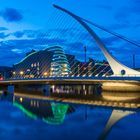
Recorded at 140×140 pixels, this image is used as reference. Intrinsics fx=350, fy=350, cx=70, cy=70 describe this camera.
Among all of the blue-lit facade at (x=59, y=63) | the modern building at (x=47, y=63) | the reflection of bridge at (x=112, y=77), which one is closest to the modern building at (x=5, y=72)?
the modern building at (x=47, y=63)

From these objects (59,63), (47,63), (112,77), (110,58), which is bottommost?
(112,77)

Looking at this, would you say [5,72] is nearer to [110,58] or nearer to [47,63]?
[47,63]

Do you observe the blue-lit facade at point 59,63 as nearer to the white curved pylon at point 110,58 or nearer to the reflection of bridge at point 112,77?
the reflection of bridge at point 112,77

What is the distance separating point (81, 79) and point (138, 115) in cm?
2666

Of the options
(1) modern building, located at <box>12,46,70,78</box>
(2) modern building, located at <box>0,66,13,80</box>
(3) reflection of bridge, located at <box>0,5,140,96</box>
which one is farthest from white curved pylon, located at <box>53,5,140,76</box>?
(2) modern building, located at <box>0,66,13,80</box>

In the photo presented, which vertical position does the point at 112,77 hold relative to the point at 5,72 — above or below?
below

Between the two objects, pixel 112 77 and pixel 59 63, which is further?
pixel 59 63

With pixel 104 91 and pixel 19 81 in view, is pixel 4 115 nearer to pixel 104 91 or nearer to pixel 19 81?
pixel 104 91

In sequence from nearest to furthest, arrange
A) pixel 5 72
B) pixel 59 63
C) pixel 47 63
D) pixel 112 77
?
pixel 112 77
pixel 59 63
pixel 47 63
pixel 5 72

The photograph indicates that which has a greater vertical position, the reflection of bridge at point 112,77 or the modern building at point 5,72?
the modern building at point 5,72

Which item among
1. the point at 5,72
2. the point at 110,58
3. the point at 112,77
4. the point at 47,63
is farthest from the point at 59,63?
the point at 112,77

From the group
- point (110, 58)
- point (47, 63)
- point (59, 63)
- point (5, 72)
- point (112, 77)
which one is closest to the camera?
point (112, 77)

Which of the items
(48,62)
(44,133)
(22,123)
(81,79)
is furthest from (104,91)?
(48,62)

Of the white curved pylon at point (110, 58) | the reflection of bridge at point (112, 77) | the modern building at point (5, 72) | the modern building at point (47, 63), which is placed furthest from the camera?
the modern building at point (5, 72)
